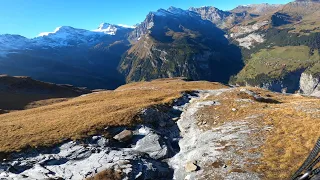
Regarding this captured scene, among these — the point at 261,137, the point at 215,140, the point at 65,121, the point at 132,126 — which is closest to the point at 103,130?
the point at 132,126

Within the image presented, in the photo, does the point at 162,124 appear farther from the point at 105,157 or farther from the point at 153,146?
the point at 105,157

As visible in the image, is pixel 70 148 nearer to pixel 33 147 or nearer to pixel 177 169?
pixel 33 147

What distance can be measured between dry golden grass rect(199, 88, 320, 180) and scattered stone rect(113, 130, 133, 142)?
13.3 meters

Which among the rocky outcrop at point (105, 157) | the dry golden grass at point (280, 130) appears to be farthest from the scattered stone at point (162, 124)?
the dry golden grass at point (280, 130)

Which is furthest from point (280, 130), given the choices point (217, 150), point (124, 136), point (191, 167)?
point (124, 136)

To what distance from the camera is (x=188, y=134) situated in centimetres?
4166

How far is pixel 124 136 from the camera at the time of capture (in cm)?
3831

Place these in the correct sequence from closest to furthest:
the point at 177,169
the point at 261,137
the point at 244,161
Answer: the point at 244,161, the point at 177,169, the point at 261,137

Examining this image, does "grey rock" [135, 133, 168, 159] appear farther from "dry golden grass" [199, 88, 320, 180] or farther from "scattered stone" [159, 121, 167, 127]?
"dry golden grass" [199, 88, 320, 180]

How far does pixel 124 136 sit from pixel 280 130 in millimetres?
21426

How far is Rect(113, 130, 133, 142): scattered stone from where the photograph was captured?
125ft

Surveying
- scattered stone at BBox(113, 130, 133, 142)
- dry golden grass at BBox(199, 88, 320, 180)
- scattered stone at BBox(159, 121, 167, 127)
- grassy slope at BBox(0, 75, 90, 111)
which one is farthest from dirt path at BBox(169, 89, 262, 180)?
grassy slope at BBox(0, 75, 90, 111)

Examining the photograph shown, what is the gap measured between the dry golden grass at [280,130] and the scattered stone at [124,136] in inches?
524

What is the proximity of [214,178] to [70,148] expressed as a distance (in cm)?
1900
